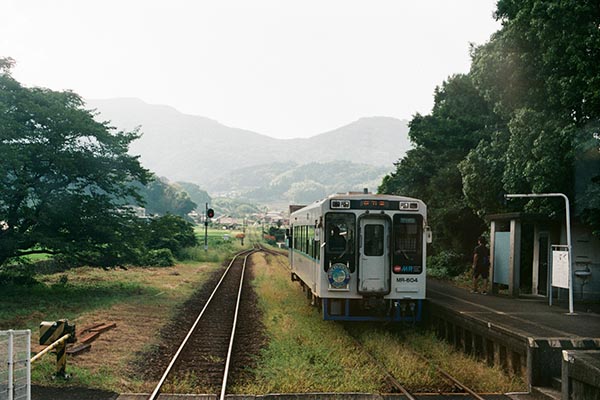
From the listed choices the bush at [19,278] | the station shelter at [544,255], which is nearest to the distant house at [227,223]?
the bush at [19,278]

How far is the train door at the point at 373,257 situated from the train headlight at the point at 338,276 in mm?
299

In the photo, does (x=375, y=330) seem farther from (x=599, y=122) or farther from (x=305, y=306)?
(x=599, y=122)

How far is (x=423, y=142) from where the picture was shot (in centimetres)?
3134

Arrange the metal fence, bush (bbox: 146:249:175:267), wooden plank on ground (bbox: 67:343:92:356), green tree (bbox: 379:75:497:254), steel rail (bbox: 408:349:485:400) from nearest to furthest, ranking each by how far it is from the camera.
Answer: the metal fence < steel rail (bbox: 408:349:485:400) < wooden plank on ground (bbox: 67:343:92:356) < green tree (bbox: 379:75:497:254) < bush (bbox: 146:249:175:267)

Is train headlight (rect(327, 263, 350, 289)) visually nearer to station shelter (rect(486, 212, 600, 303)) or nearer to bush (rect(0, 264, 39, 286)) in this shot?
station shelter (rect(486, 212, 600, 303))

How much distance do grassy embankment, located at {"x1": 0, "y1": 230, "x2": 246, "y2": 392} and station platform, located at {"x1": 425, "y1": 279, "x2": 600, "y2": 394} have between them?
220 inches

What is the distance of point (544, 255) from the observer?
16.2m

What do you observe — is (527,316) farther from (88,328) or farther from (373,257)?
(88,328)

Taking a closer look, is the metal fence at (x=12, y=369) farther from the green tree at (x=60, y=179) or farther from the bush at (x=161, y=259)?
the bush at (x=161, y=259)

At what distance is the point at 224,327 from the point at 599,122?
1021 centimetres

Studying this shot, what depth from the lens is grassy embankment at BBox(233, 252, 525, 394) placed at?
8.98 m

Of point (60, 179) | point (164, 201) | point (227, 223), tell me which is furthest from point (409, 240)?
point (227, 223)

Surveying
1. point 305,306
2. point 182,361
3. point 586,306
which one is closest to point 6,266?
point 305,306

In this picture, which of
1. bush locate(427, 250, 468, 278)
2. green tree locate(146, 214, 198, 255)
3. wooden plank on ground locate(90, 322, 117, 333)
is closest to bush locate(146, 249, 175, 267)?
green tree locate(146, 214, 198, 255)
